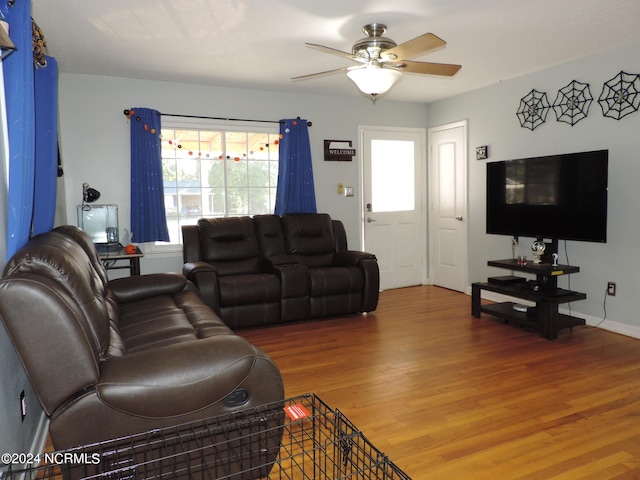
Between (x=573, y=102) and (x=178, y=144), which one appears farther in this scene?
(x=178, y=144)

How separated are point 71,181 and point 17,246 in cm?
293

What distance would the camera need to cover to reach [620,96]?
3904mm

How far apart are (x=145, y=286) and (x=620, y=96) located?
4.20 m

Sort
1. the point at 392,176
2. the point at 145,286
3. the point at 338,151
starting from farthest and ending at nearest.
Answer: the point at 392,176 → the point at 338,151 → the point at 145,286

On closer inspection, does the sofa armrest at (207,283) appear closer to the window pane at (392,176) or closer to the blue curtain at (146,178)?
the blue curtain at (146,178)

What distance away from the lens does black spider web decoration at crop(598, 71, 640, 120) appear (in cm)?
380

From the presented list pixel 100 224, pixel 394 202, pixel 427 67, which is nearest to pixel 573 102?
pixel 427 67

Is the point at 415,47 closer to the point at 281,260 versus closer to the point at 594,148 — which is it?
the point at 594,148

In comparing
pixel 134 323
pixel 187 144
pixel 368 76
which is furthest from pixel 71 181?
pixel 368 76

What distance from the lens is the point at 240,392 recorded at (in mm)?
1774

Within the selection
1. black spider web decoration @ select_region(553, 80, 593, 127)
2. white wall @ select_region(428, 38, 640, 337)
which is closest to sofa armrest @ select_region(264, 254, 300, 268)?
white wall @ select_region(428, 38, 640, 337)

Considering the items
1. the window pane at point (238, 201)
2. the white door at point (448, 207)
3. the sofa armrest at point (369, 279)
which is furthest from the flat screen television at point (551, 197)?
the window pane at point (238, 201)

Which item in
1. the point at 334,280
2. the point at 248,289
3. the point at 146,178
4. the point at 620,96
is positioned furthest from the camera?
the point at 146,178

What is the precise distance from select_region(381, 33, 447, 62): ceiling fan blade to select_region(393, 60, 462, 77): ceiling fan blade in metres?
0.10
